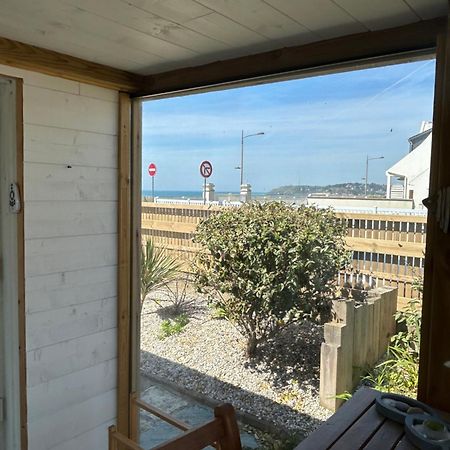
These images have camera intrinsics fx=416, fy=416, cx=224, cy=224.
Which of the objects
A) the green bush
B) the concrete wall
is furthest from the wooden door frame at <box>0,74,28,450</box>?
the concrete wall

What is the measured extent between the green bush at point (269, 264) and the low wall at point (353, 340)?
98 mm

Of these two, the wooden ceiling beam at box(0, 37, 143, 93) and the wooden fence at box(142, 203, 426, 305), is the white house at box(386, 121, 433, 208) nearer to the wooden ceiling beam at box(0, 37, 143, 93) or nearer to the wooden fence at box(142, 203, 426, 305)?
the wooden fence at box(142, 203, 426, 305)

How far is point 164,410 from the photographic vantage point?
8.16 ft

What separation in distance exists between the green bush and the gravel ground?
86mm

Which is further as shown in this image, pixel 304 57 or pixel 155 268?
pixel 155 268

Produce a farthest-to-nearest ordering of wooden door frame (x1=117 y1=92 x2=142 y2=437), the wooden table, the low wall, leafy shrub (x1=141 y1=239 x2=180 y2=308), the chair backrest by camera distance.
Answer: leafy shrub (x1=141 y1=239 x2=180 y2=308)
wooden door frame (x1=117 y1=92 x2=142 y2=437)
the low wall
the wooden table
the chair backrest

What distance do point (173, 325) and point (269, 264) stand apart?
0.73m

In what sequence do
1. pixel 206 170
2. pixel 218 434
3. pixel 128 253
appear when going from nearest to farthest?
pixel 218 434
pixel 206 170
pixel 128 253

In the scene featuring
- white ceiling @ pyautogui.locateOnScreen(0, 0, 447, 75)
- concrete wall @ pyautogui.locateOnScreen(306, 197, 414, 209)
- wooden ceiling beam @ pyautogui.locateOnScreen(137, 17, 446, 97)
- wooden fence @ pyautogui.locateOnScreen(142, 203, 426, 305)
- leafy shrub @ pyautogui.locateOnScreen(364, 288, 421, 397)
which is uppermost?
white ceiling @ pyautogui.locateOnScreen(0, 0, 447, 75)

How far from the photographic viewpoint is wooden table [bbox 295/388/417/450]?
1.05 meters

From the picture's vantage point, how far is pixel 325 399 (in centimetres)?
201

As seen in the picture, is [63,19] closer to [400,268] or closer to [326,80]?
[326,80]

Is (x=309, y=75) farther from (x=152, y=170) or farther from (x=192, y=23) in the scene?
(x=152, y=170)

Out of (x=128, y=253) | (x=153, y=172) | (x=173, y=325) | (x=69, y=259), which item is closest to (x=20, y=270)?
(x=69, y=259)
